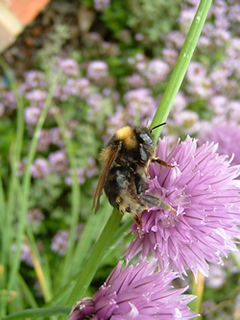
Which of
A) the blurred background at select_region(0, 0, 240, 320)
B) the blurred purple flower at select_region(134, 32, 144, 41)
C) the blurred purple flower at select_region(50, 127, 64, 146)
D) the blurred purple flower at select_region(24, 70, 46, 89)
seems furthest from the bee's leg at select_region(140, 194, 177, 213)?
the blurred purple flower at select_region(134, 32, 144, 41)

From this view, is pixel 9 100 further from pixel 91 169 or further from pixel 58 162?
pixel 91 169

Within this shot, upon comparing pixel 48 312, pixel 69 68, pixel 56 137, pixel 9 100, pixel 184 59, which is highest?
pixel 69 68

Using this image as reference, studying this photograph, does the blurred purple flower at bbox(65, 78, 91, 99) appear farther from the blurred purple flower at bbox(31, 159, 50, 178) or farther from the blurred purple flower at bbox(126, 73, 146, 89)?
the blurred purple flower at bbox(31, 159, 50, 178)

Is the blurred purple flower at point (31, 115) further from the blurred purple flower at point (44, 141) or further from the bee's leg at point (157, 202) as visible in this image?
the bee's leg at point (157, 202)

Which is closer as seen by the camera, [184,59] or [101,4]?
[184,59]

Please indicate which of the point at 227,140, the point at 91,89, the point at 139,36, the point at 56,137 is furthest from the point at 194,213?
the point at 139,36

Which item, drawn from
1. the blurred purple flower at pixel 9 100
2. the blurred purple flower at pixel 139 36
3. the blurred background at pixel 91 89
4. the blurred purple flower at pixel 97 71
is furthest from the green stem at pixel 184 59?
the blurred purple flower at pixel 139 36
